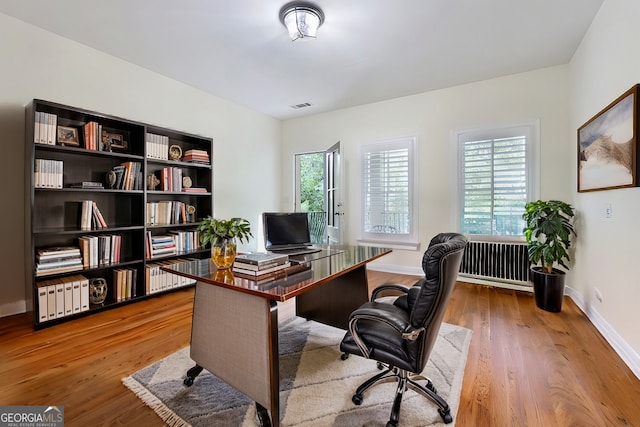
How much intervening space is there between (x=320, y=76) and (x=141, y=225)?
281cm

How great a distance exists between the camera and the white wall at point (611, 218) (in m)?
1.94

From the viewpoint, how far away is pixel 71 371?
1.85m

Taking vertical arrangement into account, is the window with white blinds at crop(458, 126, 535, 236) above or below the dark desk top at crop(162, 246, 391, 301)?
above

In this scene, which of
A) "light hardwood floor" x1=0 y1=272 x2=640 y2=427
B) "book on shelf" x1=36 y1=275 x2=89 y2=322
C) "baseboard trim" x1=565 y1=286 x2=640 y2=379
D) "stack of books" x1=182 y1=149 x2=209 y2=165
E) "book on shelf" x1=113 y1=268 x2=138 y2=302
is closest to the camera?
"light hardwood floor" x1=0 y1=272 x2=640 y2=427

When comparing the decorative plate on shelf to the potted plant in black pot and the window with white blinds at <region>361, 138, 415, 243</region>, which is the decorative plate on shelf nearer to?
the window with white blinds at <region>361, 138, 415, 243</region>

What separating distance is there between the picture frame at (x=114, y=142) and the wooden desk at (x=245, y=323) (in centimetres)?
204

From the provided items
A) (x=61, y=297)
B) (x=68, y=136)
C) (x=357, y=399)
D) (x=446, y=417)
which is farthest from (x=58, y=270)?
(x=446, y=417)

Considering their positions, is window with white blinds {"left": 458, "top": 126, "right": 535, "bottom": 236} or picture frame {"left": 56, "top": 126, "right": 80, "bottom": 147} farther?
window with white blinds {"left": 458, "top": 126, "right": 535, "bottom": 236}

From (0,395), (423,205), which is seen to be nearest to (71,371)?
(0,395)

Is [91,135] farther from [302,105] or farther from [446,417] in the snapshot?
[446,417]

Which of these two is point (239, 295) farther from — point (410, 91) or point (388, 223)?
point (410, 91)

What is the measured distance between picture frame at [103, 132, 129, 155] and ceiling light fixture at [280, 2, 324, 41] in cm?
218

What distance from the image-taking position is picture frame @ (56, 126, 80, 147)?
2.65 m

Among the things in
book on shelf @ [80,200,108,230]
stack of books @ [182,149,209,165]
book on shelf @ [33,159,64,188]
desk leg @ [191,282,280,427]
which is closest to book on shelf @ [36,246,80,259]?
book on shelf @ [80,200,108,230]
